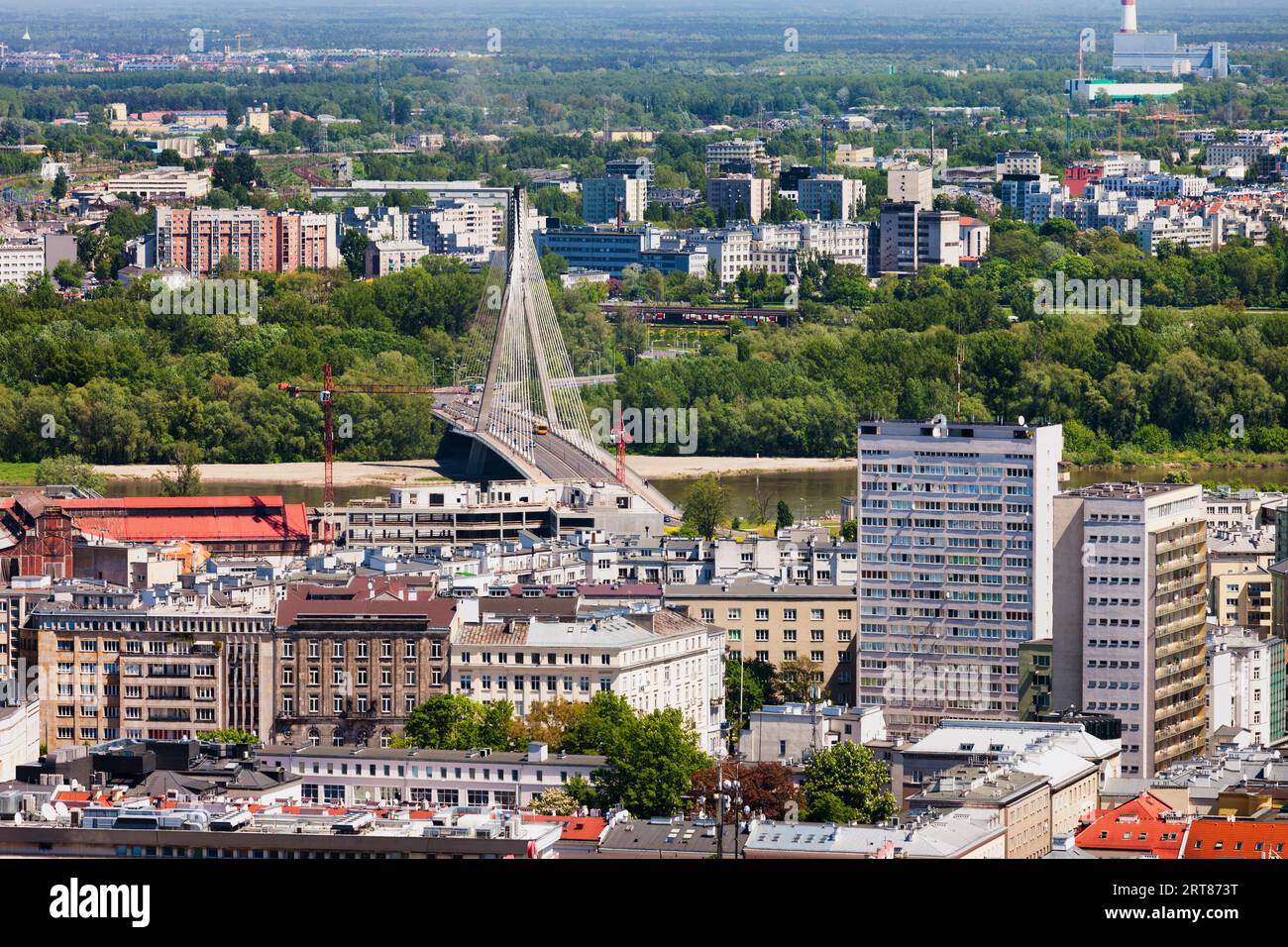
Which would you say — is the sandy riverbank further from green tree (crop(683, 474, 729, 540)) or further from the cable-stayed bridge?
green tree (crop(683, 474, 729, 540))

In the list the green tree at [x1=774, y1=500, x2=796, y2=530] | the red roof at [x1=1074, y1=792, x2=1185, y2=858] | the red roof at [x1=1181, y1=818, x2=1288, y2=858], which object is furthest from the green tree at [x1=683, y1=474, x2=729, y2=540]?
the red roof at [x1=1181, y1=818, x2=1288, y2=858]

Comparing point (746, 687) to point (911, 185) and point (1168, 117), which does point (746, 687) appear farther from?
point (1168, 117)

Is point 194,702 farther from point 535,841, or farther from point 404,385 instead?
point 404,385

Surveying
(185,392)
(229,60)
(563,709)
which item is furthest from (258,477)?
(229,60)

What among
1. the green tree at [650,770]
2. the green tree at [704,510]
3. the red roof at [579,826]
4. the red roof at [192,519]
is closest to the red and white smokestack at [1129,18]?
the green tree at [704,510]

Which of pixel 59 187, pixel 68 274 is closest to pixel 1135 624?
pixel 68 274

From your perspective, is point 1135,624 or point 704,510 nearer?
point 1135,624
